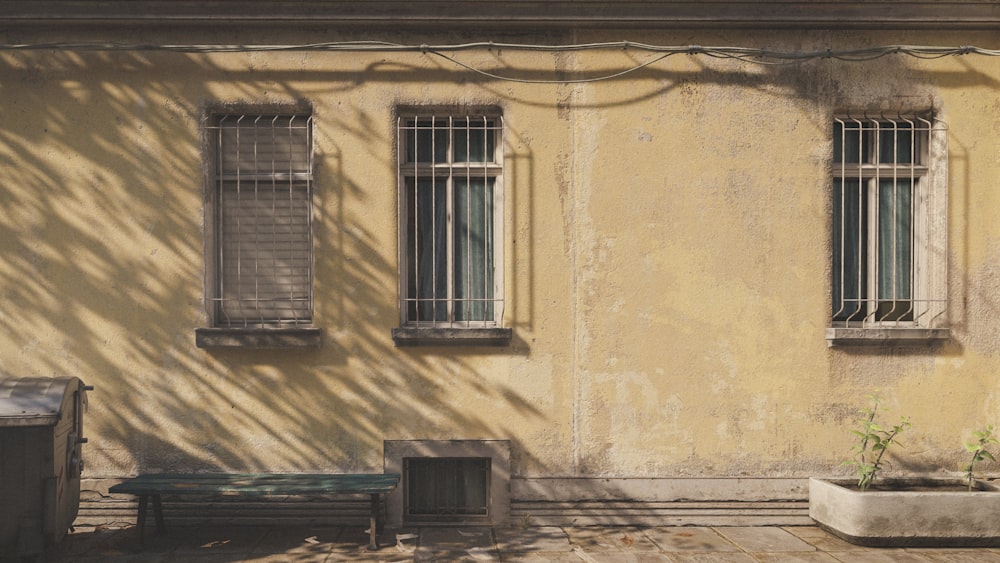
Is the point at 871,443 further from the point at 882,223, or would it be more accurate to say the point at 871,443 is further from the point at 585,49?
the point at 585,49

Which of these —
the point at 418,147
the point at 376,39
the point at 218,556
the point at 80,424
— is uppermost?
the point at 376,39

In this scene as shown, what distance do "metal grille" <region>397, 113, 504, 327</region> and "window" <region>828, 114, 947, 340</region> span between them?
9.35 ft

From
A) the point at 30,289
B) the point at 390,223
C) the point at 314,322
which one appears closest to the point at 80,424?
the point at 30,289

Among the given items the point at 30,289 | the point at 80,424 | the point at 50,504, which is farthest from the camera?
the point at 30,289

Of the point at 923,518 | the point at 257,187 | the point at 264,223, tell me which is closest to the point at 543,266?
A: the point at 264,223

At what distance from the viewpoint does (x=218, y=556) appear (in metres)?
5.68

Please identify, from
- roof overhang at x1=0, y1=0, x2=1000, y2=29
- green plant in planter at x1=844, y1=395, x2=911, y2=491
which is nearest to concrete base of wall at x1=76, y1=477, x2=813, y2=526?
green plant in planter at x1=844, y1=395, x2=911, y2=491

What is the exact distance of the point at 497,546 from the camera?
5.94 metres

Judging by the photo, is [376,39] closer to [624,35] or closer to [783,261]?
[624,35]

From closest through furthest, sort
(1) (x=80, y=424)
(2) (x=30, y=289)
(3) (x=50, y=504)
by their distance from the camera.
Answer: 1. (3) (x=50, y=504)
2. (1) (x=80, y=424)
3. (2) (x=30, y=289)

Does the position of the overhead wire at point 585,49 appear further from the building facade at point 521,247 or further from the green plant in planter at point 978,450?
the green plant in planter at point 978,450

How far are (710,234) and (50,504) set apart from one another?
17.2ft

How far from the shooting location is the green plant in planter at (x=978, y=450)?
6.11 meters

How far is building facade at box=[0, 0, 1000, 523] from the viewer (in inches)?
252
